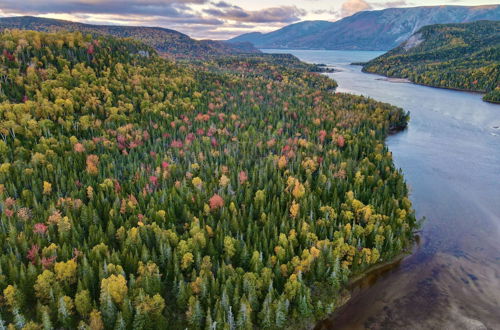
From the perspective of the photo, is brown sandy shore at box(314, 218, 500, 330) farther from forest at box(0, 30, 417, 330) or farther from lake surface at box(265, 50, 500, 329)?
forest at box(0, 30, 417, 330)

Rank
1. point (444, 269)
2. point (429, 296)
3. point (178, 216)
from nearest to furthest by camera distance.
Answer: point (429, 296) < point (444, 269) < point (178, 216)

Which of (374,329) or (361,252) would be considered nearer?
A: (374,329)

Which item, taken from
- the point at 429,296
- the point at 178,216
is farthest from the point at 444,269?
the point at 178,216

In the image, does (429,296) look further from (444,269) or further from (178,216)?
(178,216)

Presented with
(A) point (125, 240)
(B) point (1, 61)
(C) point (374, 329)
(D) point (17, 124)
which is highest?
(B) point (1, 61)

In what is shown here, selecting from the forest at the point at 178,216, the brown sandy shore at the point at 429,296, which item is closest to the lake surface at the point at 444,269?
the brown sandy shore at the point at 429,296

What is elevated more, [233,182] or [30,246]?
[233,182]

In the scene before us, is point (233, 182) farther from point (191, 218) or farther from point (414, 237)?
point (414, 237)

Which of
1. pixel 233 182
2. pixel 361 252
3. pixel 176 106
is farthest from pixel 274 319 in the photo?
pixel 176 106
